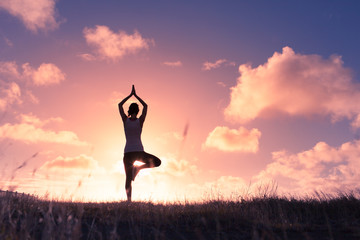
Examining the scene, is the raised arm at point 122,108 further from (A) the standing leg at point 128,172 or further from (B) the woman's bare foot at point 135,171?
(B) the woman's bare foot at point 135,171

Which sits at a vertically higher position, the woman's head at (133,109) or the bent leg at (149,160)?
the woman's head at (133,109)

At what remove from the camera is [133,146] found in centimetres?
787

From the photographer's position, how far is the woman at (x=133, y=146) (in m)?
7.88

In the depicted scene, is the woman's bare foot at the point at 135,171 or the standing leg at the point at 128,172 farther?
the woman's bare foot at the point at 135,171

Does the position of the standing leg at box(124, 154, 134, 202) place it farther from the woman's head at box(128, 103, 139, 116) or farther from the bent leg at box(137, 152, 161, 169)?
the woman's head at box(128, 103, 139, 116)

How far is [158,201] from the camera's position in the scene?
864 centimetres

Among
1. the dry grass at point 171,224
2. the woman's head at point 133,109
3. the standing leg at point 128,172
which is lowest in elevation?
the dry grass at point 171,224

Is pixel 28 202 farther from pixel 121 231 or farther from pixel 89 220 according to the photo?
pixel 121 231

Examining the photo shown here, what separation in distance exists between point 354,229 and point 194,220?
9.05ft

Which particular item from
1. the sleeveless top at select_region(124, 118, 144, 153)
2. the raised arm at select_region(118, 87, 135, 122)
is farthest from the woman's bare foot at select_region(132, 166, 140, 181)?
the raised arm at select_region(118, 87, 135, 122)

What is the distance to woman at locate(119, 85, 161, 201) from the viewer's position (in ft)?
25.8

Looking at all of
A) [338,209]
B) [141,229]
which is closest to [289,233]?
[141,229]

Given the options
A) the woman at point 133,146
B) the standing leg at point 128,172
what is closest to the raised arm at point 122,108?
the woman at point 133,146

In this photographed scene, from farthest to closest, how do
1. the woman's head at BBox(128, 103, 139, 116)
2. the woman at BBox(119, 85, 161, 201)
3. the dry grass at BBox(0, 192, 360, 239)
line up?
the woman's head at BBox(128, 103, 139, 116) < the woman at BBox(119, 85, 161, 201) < the dry grass at BBox(0, 192, 360, 239)
